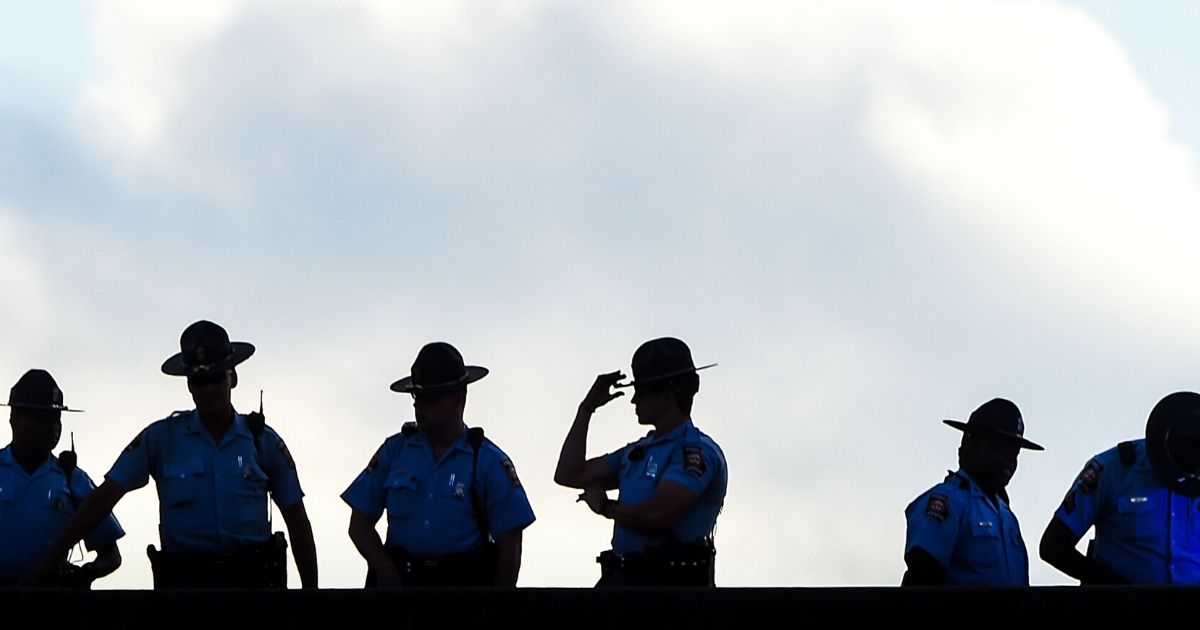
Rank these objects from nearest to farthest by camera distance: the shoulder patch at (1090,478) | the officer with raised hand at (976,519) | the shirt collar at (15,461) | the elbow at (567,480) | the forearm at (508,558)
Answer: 1. the forearm at (508,558)
2. the officer with raised hand at (976,519)
3. the elbow at (567,480)
4. the shoulder patch at (1090,478)
5. the shirt collar at (15,461)

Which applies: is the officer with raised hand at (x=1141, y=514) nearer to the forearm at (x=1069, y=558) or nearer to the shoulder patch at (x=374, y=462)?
the forearm at (x=1069, y=558)

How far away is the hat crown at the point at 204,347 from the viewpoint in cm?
829

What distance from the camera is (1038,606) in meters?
6.46

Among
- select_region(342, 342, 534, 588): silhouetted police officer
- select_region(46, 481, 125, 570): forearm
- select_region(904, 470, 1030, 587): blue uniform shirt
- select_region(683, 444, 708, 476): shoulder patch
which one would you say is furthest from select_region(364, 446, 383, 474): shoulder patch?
select_region(904, 470, 1030, 587): blue uniform shirt

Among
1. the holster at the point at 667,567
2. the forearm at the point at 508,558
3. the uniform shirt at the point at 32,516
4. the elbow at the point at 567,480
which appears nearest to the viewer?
the holster at the point at 667,567

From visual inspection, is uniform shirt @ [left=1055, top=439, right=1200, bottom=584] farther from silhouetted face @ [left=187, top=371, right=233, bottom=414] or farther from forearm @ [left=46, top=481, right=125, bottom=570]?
forearm @ [left=46, top=481, right=125, bottom=570]

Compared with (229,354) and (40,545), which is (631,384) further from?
(40,545)

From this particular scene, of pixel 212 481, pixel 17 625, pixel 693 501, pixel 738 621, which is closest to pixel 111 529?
pixel 212 481

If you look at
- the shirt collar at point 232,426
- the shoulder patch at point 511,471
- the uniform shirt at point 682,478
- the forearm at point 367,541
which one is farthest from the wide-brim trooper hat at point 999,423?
the shirt collar at point 232,426

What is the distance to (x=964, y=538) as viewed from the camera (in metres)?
8.27

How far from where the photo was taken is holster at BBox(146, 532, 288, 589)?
26.8ft

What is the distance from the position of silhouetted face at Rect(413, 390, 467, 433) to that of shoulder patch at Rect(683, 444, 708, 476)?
42.6 inches

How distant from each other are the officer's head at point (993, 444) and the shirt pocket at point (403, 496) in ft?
8.30

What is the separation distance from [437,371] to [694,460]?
1.23 m
